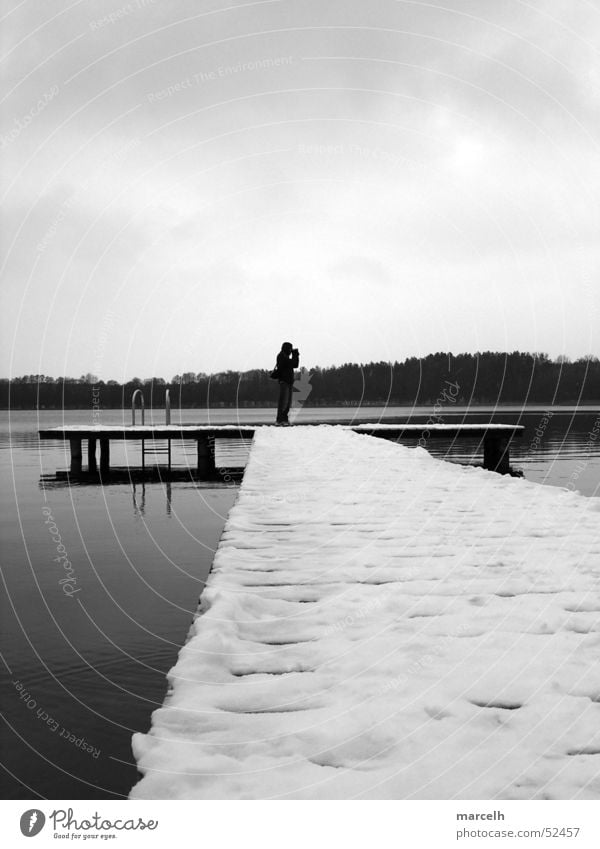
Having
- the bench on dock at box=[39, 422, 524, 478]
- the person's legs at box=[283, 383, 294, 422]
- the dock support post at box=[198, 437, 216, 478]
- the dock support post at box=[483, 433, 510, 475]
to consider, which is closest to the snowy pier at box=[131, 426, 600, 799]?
the person's legs at box=[283, 383, 294, 422]

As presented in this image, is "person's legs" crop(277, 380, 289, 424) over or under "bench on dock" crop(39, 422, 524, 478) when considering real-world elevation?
over

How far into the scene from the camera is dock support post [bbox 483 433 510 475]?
21016 millimetres

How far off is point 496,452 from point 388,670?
1976 cm

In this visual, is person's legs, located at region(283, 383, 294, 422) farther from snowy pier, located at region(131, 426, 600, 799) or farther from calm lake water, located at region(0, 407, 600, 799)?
snowy pier, located at region(131, 426, 600, 799)

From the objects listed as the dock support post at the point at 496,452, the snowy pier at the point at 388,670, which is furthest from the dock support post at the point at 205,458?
the snowy pier at the point at 388,670

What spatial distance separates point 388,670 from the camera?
8.30 ft

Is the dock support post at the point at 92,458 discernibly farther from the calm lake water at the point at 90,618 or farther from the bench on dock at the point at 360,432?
the calm lake water at the point at 90,618

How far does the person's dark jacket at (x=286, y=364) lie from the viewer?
60.7ft

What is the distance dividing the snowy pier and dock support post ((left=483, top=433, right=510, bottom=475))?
1631 centimetres

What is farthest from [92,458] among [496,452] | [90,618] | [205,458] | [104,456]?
[90,618]
